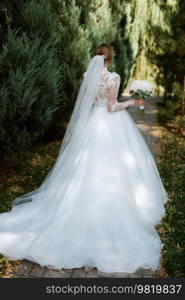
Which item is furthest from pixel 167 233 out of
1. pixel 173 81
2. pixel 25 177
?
pixel 173 81

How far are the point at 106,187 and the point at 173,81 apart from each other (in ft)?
23.8

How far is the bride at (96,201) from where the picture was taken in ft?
15.4

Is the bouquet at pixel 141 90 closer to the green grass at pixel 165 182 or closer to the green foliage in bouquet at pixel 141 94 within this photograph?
the green foliage in bouquet at pixel 141 94

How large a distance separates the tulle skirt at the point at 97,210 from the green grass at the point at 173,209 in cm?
13

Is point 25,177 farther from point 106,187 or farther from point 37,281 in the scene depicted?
point 37,281

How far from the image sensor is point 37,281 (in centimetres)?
431

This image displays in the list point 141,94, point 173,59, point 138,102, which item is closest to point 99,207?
point 138,102

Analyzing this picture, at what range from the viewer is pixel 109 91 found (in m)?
5.54

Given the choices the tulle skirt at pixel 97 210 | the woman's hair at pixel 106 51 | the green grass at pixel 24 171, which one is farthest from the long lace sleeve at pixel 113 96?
the green grass at pixel 24 171

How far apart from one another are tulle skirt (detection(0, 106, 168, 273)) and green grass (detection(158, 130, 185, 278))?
0.13m

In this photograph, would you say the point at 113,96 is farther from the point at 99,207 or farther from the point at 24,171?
the point at 24,171

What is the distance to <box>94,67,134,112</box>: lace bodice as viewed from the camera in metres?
5.48

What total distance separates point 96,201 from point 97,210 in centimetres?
12

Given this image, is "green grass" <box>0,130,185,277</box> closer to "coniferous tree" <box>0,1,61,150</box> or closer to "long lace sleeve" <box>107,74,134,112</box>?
"coniferous tree" <box>0,1,61,150</box>
